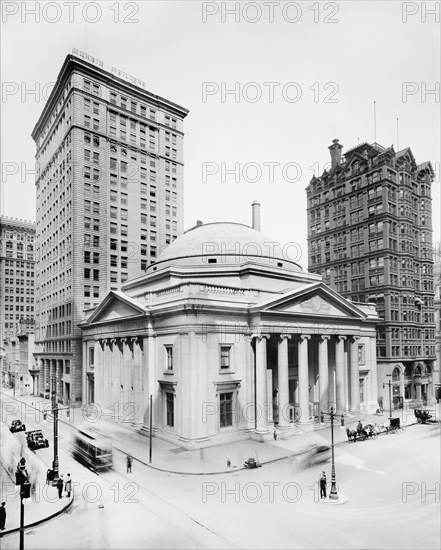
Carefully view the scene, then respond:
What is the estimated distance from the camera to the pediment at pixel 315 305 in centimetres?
4247

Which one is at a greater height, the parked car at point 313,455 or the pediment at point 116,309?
the pediment at point 116,309

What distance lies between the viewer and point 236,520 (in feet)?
72.2

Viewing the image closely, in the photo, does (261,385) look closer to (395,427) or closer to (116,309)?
(395,427)

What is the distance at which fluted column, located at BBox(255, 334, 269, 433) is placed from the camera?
3981cm

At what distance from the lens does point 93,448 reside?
35188 millimetres

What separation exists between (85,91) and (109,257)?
26677 millimetres

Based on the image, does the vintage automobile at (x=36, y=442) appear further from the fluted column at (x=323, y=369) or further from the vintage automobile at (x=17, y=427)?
the fluted column at (x=323, y=369)

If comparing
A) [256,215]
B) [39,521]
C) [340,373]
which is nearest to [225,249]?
[256,215]

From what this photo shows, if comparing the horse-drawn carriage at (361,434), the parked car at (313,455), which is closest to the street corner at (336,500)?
the parked car at (313,455)

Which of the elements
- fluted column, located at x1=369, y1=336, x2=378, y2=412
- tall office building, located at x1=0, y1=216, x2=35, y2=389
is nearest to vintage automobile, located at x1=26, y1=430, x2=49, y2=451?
fluted column, located at x1=369, y1=336, x2=378, y2=412

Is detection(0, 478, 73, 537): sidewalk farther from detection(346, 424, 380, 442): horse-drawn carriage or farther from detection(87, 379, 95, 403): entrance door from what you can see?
detection(87, 379, 95, 403): entrance door

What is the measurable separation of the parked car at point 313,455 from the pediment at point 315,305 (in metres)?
12.4

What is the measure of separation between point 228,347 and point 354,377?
1854cm

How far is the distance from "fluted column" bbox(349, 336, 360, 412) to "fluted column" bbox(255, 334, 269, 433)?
→ 47.9 feet
